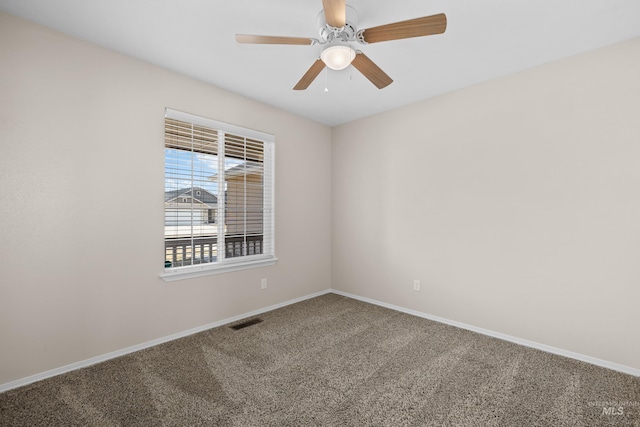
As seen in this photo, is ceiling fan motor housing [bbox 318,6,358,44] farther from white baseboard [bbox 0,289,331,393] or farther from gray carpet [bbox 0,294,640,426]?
white baseboard [bbox 0,289,331,393]

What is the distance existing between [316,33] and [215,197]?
6.29 feet

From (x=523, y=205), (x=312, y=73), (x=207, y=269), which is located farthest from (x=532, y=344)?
(x=207, y=269)

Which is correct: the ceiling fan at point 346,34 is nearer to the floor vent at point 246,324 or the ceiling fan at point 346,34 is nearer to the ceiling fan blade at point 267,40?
the ceiling fan blade at point 267,40

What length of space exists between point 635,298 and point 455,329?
1424 mm

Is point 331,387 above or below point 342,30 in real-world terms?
below

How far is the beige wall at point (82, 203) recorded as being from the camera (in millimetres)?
2018

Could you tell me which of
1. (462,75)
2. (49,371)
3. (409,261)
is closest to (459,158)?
(462,75)

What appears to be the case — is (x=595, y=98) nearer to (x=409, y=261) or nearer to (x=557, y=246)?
(x=557, y=246)

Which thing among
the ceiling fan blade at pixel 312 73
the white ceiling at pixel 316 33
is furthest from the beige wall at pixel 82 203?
the ceiling fan blade at pixel 312 73

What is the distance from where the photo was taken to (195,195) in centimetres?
299

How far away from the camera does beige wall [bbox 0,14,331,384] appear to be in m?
2.02

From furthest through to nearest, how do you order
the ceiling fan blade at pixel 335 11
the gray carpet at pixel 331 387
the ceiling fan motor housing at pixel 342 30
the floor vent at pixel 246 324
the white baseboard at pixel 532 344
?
the floor vent at pixel 246 324 < the white baseboard at pixel 532 344 < the ceiling fan motor housing at pixel 342 30 < the gray carpet at pixel 331 387 < the ceiling fan blade at pixel 335 11

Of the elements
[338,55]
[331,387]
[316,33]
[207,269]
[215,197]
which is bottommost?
[331,387]

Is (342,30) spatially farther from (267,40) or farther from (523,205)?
(523,205)
